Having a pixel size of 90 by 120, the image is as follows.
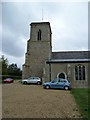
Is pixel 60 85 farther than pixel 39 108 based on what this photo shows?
Yes

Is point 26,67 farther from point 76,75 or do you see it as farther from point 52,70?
point 76,75

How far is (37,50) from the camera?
3009 cm

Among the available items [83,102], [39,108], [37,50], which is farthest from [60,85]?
[37,50]

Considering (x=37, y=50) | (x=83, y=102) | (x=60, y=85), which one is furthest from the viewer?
(x=37, y=50)

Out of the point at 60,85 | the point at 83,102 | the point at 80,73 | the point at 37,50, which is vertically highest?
the point at 37,50

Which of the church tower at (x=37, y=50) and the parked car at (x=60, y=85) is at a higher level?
the church tower at (x=37, y=50)

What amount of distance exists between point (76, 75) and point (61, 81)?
6034 millimetres

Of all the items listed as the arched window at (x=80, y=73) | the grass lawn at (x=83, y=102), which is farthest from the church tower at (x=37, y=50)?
the grass lawn at (x=83, y=102)

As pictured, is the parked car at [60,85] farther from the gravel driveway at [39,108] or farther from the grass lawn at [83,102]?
the gravel driveway at [39,108]

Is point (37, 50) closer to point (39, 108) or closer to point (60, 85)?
point (60, 85)

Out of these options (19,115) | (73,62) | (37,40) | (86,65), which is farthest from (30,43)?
(19,115)

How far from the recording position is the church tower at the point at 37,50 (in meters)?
28.8

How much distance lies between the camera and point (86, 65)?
24.9m

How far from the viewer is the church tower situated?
94.6 ft
